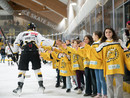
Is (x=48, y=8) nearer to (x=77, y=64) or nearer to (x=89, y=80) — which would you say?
(x=77, y=64)

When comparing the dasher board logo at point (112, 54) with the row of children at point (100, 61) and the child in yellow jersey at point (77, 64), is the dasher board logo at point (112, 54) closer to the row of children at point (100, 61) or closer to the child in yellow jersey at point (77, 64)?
the row of children at point (100, 61)

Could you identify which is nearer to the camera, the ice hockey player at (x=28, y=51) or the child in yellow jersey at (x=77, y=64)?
the child in yellow jersey at (x=77, y=64)

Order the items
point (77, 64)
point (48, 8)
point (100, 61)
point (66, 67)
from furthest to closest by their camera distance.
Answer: point (48, 8) → point (66, 67) → point (77, 64) → point (100, 61)

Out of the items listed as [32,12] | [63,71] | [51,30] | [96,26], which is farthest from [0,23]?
[63,71]

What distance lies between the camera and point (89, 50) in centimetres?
368

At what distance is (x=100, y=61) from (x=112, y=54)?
512 millimetres

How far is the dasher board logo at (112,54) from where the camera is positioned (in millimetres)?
3301

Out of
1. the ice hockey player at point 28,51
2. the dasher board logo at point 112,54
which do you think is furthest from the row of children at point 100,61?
the ice hockey player at point 28,51

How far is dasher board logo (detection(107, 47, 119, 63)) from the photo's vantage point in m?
3.30

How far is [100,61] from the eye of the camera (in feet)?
12.5

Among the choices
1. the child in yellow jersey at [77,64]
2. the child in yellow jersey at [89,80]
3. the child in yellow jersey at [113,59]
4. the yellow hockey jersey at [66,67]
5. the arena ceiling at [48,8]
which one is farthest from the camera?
the arena ceiling at [48,8]

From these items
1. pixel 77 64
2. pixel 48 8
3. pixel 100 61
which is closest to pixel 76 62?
pixel 77 64

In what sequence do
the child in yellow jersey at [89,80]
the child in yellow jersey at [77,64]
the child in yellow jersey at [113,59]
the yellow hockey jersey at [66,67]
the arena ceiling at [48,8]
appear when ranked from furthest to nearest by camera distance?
the arena ceiling at [48,8] < the yellow hockey jersey at [66,67] < the child in yellow jersey at [77,64] < the child in yellow jersey at [89,80] < the child in yellow jersey at [113,59]

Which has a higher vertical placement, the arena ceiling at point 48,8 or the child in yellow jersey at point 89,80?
the arena ceiling at point 48,8
